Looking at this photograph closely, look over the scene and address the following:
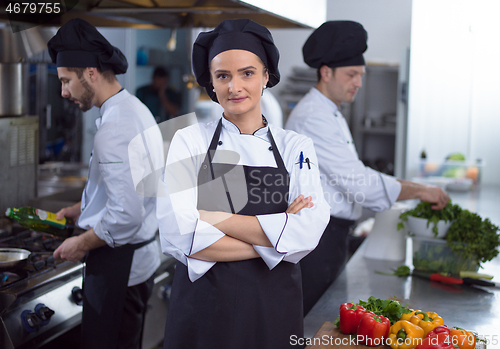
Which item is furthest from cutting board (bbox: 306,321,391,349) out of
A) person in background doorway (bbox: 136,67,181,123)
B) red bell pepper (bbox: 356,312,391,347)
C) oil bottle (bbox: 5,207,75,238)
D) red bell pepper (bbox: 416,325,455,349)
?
person in background doorway (bbox: 136,67,181,123)

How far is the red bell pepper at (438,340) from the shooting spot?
1.15 m

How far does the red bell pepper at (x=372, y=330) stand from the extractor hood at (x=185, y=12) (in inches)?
41.7

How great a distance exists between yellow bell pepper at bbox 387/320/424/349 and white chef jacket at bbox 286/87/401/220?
0.76m

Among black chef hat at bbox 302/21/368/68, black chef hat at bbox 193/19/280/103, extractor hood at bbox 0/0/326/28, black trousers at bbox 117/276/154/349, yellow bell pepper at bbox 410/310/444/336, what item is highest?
extractor hood at bbox 0/0/326/28

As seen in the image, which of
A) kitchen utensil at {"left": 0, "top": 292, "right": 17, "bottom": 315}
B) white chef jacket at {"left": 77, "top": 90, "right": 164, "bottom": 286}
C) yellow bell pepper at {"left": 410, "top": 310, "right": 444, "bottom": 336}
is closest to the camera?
yellow bell pepper at {"left": 410, "top": 310, "right": 444, "bottom": 336}

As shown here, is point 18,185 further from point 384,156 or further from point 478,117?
point 384,156

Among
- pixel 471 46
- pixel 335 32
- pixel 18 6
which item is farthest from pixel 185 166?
pixel 471 46

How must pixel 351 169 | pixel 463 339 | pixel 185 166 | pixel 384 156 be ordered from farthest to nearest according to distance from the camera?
pixel 384 156 → pixel 351 169 → pixel 185 166 → pixel 463 339

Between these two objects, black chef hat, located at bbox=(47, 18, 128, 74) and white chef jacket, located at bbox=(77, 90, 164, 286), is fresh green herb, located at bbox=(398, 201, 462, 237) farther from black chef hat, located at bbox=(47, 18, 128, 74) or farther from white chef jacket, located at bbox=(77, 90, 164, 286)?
black chef hat, located at bbox=(47, 18, 128, 74)

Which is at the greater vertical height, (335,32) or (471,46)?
(471,46)

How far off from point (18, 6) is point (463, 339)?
2.17m

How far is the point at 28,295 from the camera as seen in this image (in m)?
1.60

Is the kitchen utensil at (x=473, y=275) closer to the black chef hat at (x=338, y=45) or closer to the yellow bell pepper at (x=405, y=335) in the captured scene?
the yellow bell pepper at (x=405, y=335)

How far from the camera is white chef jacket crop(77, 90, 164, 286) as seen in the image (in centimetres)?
168
